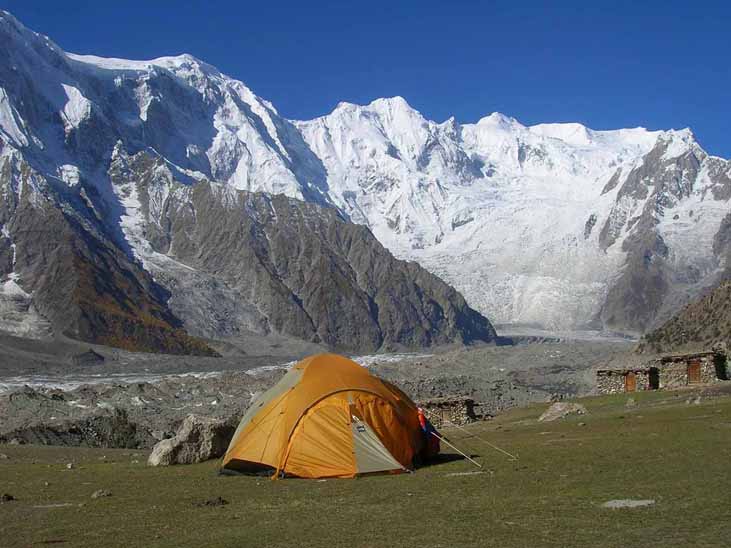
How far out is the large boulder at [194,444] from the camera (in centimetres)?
2605

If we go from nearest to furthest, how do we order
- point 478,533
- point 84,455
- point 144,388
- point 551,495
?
point 478,533
point 551,495
point 84,455
point 144,388

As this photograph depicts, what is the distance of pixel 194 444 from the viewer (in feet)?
86.6

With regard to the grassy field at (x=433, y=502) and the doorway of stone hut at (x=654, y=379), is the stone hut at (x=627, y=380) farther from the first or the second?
the grassy field at (x=433, y=502)

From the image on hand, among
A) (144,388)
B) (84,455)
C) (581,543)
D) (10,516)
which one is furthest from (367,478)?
(144,388)

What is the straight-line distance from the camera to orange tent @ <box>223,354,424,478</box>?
67.2 ft

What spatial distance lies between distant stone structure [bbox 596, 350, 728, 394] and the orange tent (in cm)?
2554

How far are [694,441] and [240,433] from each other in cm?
1011

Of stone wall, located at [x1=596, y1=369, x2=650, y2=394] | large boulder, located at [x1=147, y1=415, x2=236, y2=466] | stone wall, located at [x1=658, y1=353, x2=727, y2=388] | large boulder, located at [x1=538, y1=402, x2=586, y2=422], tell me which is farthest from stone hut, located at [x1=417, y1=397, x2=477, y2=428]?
large boulder, located at [x1=147, y1=415, x2=236, y2=466]

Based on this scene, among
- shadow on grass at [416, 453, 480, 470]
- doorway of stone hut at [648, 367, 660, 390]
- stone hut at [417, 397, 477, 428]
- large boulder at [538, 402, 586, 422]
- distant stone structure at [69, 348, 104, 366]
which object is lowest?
distant stone structure at [69, 348, 104, 366]

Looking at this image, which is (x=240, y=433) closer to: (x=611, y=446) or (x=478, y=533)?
(x=611, y=446)

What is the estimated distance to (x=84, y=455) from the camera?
3167cm

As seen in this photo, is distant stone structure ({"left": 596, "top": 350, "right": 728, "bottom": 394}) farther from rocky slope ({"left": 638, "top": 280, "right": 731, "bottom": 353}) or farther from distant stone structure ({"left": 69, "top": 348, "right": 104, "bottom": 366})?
distant stone structure ({"left": 69, "top": 348, "right": 104, "bottom": 366})

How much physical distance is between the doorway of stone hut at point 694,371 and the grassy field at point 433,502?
19394 millimetres

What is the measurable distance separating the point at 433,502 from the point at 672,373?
32281 mm
